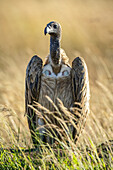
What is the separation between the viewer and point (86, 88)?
474 centimetres

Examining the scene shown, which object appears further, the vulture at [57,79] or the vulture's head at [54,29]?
the vulture at [57,79]

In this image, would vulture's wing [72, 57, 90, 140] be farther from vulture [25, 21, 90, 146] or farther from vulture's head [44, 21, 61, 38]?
vulture's head [44, 21, 61, 38]

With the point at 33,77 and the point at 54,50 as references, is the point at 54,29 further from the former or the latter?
the point at 33,77

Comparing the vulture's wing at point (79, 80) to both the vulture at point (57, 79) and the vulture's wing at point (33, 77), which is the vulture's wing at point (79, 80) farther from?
the vulture's wing at point (33, 77)

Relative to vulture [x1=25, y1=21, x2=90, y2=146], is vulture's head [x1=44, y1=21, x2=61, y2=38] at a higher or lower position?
higher

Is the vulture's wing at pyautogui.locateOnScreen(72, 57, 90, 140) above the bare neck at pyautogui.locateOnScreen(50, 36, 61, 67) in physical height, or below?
below

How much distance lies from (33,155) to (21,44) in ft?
45.5

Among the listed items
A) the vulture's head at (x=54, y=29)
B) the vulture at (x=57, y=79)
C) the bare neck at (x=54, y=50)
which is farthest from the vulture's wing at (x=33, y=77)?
the vulture's head at (x=54, y=29)

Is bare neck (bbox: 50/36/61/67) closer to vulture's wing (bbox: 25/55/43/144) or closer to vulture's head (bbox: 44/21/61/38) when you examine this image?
vulture's head (bbox: 44/21/61/38)

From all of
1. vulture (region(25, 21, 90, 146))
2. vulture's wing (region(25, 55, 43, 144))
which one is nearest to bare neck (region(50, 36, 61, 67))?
vulture (region(25, 21, 90, 146))

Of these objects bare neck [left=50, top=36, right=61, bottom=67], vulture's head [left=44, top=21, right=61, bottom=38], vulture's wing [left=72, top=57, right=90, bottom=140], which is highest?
vulture's head [left=44, top=21, right=61, bottom=38]

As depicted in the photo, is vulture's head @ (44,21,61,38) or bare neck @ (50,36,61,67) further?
bare neck @ (50,36,61,67)

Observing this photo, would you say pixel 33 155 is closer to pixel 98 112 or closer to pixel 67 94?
pixel 67 94

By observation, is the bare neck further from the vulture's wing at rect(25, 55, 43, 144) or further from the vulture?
the vulture's wing at rect(25, 55, 43, 144)
